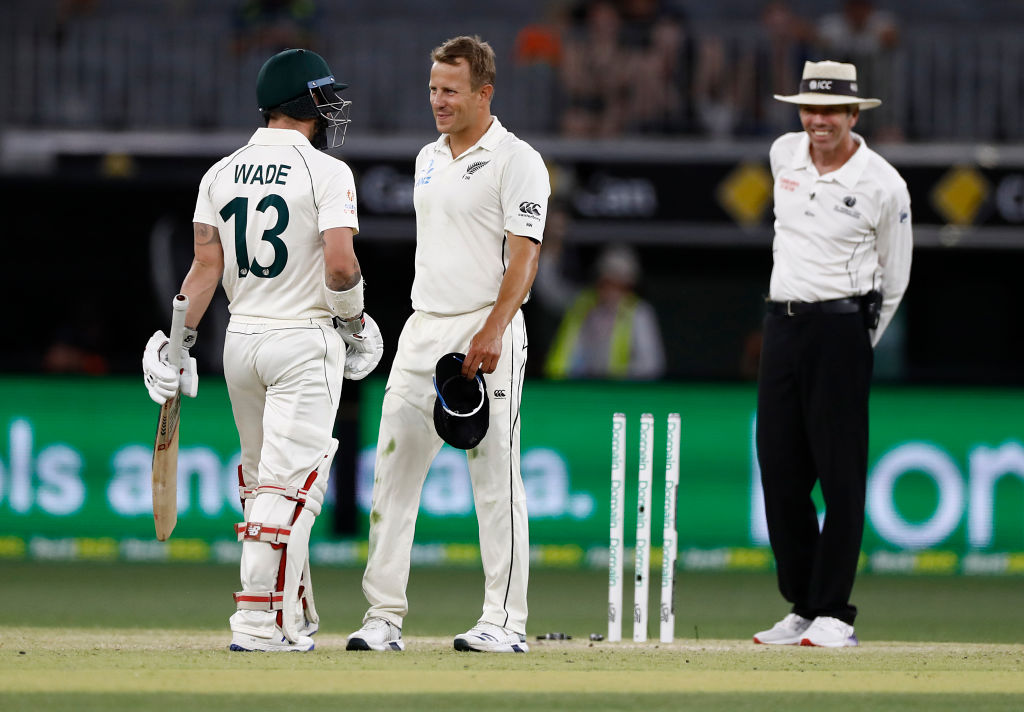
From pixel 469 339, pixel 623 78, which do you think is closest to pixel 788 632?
pixel 469 339

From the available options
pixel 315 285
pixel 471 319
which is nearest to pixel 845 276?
pixel 471 319

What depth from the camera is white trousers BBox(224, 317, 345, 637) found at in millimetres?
6055

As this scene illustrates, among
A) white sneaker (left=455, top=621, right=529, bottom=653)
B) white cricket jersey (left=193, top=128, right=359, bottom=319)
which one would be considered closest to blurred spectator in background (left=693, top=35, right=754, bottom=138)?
white cricket jersey (left=193, top=128, right=359, bottom=319)

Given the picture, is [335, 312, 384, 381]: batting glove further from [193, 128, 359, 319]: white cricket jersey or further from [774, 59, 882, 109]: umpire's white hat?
[774, 59, 882, 109]: umpire's white hat

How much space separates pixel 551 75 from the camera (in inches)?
574

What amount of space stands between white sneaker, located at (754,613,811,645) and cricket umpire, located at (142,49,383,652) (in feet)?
6.56

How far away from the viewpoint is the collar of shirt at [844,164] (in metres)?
7.02

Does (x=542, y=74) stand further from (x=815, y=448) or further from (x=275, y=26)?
(x=815, y=448)

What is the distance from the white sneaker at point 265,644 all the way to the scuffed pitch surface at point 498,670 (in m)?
0.08

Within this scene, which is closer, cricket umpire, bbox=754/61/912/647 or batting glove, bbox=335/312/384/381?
batting glove, bbox=335/312/384/381

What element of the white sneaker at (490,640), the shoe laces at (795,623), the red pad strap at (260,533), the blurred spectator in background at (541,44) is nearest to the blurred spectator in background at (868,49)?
the blurred spectator in background at (541,44)

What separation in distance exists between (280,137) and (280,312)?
0.66 m

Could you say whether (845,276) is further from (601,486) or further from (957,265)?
(957,265)

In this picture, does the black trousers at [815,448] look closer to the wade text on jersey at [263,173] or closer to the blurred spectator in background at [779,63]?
the wade text on jersey at [263,173]
